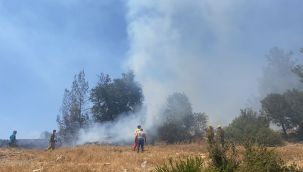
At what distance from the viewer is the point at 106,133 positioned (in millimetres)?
47688

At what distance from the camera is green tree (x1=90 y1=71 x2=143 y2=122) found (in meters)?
51.5

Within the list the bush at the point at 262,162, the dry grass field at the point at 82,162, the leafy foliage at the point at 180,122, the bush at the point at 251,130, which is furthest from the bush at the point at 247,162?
the leafy foliage at the point at 180,122

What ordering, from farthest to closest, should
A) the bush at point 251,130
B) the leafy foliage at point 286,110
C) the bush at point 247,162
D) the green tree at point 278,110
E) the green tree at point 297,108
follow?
the green tree at point 278,110 → the leafy foliage at point 286,110 → the green tree at point 297,108 → the bush at point 251,130 → the bush at point 247,162

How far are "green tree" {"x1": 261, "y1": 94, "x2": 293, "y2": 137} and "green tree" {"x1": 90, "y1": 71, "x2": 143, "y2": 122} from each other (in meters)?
17.2

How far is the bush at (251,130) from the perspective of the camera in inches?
1289

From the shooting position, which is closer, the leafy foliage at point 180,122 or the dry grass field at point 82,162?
the dry grass field at point 82,162

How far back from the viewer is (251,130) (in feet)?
115

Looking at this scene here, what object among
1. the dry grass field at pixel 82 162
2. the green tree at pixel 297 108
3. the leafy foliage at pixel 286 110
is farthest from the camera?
the leafy foliage at pixel 286 110

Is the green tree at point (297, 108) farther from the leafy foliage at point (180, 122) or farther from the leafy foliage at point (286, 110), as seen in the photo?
the leafy foliage at point (180, 122)

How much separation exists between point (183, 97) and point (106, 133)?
10.7 metres

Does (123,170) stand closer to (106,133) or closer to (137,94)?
(106,133)

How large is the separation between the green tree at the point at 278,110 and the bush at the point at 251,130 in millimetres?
4793

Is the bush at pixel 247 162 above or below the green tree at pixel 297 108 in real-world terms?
below

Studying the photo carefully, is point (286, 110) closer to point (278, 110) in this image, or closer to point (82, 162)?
point (278, 110)
